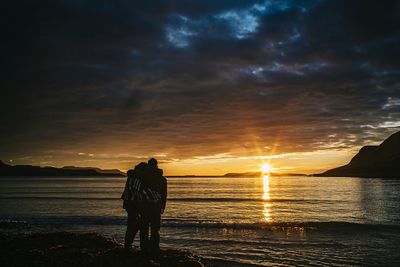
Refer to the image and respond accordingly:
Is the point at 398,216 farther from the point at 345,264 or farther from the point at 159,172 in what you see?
the point at 159,172

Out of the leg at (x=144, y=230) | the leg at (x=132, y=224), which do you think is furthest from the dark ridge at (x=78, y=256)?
the leg at (x=132, y=224)

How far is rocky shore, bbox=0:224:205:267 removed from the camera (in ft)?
34.3

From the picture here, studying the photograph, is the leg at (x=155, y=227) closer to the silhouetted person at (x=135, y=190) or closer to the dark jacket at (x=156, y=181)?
the silhouetted person at (x=135, y=190)

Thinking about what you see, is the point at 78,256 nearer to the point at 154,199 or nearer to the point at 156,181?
the point at 154,199

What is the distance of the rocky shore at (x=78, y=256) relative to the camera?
10469 millimetres

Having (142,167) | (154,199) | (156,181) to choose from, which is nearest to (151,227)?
(154,199)

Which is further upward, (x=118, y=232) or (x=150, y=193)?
(x=150, y=193)

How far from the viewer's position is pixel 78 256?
1140cm

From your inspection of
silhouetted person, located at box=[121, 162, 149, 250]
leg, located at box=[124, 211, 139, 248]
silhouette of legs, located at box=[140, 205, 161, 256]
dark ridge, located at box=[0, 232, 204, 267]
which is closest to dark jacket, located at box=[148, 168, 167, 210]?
silhouetted person, located at box=[121, 162, 149, 250]

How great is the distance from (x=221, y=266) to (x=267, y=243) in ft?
18.5

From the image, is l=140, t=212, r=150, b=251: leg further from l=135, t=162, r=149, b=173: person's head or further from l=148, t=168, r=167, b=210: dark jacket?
l=135, t=162, r=149, b=173: person's head

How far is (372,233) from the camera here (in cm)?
2077

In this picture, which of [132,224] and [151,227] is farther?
[132,224]

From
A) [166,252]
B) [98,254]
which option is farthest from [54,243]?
[166,252]
